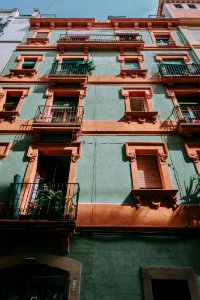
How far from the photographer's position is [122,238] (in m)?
8.00

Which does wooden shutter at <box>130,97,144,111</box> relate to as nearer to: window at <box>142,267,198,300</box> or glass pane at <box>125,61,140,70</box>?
glass pane at <box>125,61,140,70</box>

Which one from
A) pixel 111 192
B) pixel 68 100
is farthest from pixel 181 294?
pixel 68 100

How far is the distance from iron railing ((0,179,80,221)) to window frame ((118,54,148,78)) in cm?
825

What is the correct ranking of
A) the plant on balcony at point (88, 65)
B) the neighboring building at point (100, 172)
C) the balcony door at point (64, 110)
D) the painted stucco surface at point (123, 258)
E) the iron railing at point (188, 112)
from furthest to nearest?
the plant on balcony at point (88, 65)
the balcony door at point (64, 110)
the iron railing at point (188, 112)
the neighboring building at point (100, 172)
the painted stucco surface at point (123, 258)

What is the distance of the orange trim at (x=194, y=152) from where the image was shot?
10.0m

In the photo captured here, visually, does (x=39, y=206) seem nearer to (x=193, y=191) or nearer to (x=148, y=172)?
(x=148, y=172)

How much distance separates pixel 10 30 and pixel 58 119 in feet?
38.4

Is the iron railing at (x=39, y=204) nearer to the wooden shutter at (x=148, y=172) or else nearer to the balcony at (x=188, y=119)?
the wooden shutter at (x=148, y=172)

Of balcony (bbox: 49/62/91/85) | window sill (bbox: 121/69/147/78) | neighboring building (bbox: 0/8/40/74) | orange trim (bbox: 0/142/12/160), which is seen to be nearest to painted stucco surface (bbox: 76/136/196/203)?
orange trim (bbox: 0/142/12/160)

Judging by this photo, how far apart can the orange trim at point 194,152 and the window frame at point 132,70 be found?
593 cm

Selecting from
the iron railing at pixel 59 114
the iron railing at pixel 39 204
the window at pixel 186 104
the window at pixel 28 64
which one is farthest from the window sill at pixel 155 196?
the window at pixel 28 64

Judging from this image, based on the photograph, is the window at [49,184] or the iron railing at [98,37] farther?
the iron railing at [98,37]

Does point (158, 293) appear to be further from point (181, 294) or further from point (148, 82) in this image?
point (148, 82)

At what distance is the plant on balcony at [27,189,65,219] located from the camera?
8.07 m
